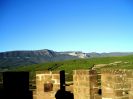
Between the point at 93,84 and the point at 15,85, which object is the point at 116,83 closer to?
the point at 93,84

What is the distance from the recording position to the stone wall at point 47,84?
743 cm

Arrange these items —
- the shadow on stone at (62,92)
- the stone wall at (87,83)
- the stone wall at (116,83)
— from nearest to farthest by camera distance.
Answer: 1. the stone wall at (116,83)
2. the stone wall at (87,83)
3. the shadow on stone at (62,92)

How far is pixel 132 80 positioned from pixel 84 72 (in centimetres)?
133

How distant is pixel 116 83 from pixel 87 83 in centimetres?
138

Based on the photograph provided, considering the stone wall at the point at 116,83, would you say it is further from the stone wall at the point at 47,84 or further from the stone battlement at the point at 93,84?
the stone wall at the point at 47,84

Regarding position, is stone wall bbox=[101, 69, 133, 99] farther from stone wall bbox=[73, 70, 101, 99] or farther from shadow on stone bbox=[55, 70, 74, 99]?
shadow on stone bbox=[55, 70, 74, 99]

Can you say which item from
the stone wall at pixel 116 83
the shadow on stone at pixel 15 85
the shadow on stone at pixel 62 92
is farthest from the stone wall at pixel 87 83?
the shadow on stone at pixel 15 85

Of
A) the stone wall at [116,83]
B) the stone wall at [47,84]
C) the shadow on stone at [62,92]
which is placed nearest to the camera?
the stone wall at [116,83]

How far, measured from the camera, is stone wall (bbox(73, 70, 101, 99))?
681 centimetres

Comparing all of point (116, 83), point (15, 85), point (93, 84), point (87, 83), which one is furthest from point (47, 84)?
point (116, 83)

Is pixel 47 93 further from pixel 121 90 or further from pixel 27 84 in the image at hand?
pixel 121 90

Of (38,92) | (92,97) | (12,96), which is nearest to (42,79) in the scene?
(38,92)

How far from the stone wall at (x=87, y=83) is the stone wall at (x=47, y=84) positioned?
0.59 m

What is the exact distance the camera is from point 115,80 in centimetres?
567
